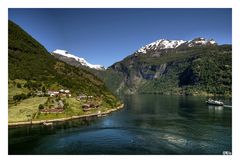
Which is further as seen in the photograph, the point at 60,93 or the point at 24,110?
the point at 60,93

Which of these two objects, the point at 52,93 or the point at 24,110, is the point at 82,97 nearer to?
the point at 52,93

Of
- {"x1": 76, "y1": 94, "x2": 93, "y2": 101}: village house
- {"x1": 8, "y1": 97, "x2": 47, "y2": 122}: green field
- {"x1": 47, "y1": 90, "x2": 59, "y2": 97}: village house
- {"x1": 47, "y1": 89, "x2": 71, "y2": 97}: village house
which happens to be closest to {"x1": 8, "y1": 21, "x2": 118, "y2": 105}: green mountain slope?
{"x1": 76, "y1": 94, "x2": 93, "y2": 101}: village house

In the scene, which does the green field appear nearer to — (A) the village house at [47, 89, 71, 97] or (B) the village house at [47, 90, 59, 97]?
(B) the village house at [47, 90, 59, 97]

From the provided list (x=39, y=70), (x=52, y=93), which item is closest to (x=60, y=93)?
(x=52, y=93)

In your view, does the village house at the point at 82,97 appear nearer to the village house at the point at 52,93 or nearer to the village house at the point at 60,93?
the village house at the point at 60,93

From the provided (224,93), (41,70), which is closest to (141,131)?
(41,70)

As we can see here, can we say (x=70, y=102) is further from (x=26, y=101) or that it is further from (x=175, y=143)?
(x=175, y=143)

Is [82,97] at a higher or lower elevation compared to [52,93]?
lower

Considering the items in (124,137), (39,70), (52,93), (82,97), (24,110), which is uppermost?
(39,70)
